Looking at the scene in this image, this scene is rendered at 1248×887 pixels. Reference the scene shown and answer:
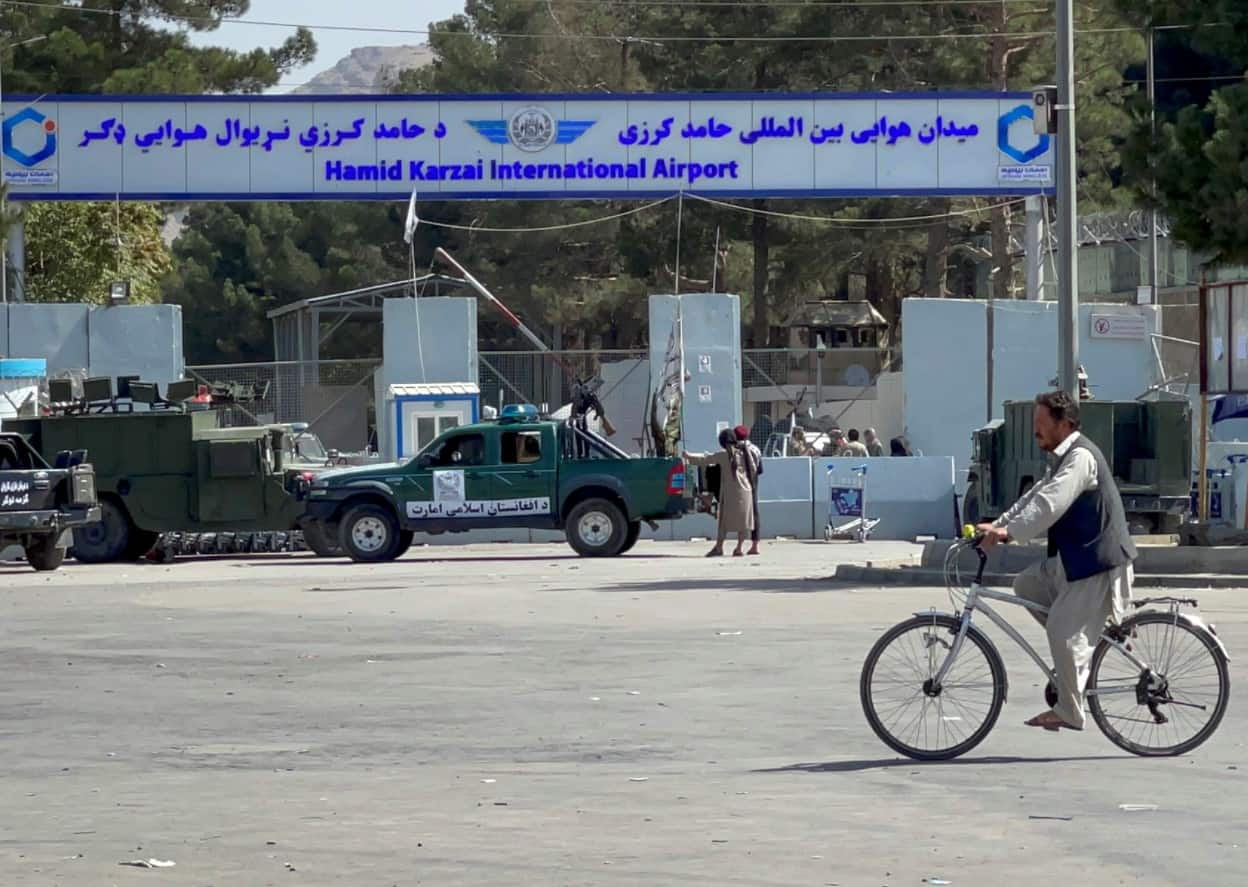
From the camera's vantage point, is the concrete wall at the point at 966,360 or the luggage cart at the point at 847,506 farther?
the concrete wall at the point at 966,360

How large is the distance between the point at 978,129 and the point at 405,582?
18590 mm

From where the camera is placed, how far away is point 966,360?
36.3 m

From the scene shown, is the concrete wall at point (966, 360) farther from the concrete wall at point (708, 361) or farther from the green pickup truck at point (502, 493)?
the green pickup truck at point (502, 493)

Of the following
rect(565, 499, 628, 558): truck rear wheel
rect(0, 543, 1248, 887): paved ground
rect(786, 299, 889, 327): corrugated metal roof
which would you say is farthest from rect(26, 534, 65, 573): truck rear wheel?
rect(786, 299, 889, 327): corrugated metal roof

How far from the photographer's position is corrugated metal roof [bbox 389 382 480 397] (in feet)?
115

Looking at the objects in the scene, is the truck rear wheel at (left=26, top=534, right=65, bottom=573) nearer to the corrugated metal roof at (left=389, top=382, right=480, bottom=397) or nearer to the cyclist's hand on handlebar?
the corrugated metal roof at (left=389, top=382, right=480, bottom=397)

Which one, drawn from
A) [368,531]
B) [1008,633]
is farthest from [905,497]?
[1008,633]

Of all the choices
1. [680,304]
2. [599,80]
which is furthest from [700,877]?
[599,80]

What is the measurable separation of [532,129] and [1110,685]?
29.2m

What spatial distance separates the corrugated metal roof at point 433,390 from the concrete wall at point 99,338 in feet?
13.2

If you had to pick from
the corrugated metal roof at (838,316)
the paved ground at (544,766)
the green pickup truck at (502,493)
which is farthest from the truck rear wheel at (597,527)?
the corrugated metal roof at (838,316)

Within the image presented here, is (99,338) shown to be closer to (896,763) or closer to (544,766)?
(544,766)

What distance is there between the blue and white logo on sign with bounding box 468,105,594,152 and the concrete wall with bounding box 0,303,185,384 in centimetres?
647

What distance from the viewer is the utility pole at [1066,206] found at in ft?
74.4
